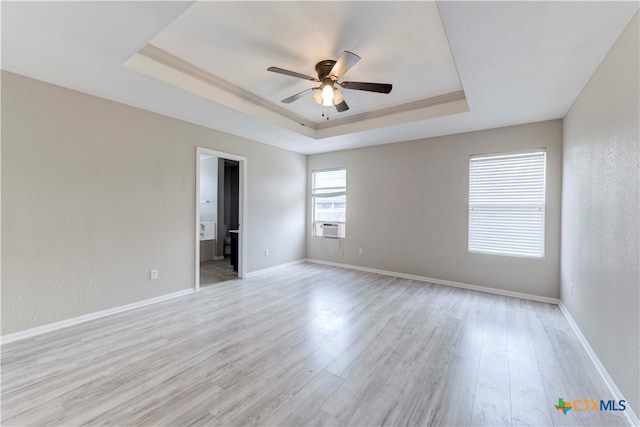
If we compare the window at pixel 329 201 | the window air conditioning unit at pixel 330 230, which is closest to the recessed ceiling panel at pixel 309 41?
the window at pixel 329 201

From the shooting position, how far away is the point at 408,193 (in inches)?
190

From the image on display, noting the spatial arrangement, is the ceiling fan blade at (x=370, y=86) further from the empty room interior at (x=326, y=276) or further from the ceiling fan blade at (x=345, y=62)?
the ceiling fan blade at (x=345, y=62)

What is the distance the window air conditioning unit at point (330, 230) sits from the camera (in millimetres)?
5746

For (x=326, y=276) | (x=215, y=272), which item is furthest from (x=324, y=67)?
(x=215, y=272)

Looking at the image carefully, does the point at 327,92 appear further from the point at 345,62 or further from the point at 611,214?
the point at 611,214

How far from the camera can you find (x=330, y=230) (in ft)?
19.1

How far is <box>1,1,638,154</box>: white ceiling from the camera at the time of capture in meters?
1.76

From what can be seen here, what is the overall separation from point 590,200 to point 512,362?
163cm

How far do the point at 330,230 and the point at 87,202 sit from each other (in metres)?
4.08

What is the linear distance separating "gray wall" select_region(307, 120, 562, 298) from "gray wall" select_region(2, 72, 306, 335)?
9.92 ft

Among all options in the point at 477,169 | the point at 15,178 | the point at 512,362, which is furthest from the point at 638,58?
the point at 15,178

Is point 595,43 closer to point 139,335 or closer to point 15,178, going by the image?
point 139,335

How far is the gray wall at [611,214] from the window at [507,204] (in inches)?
35.1

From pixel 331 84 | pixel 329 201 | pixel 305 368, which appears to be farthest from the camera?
pixel 329 201
